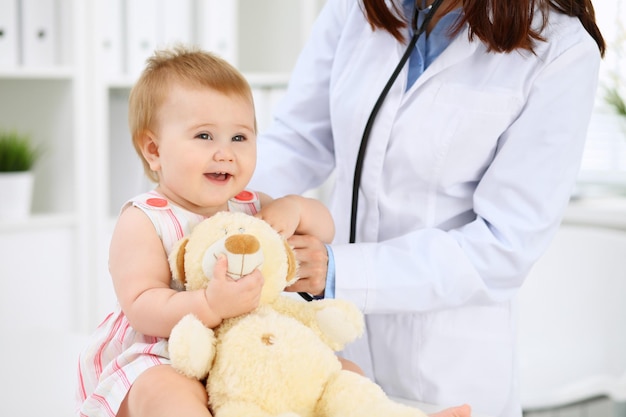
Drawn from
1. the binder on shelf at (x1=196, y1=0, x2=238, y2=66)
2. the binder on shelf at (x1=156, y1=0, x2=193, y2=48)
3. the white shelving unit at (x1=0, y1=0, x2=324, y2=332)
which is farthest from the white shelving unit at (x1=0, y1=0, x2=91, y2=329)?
the binder on shelf at (x1=196, y1=0, x2=238, y2=66)

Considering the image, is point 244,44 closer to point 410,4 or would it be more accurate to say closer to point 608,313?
point 608,313

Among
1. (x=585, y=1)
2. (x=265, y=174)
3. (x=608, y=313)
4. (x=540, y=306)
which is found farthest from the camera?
(x=540, y=306)

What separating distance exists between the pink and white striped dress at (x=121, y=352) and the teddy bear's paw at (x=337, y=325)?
0.60ft

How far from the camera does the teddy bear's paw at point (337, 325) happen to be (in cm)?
100

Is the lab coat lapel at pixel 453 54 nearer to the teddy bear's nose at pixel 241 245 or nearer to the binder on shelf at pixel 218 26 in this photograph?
the teddy bear's nose at pixel 241 245

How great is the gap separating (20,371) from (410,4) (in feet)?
2.95

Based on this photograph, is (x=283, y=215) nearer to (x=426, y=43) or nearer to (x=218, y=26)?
(x=426, y=43)

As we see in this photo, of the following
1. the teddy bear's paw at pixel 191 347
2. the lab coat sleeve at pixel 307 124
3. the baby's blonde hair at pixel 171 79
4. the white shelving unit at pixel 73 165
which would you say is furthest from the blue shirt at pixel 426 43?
the white shelving unit at pixel 73 165

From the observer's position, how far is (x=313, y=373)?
929mm

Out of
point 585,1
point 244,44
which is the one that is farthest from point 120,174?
point 585,1

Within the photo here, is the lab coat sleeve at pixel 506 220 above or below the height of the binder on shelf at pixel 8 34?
below

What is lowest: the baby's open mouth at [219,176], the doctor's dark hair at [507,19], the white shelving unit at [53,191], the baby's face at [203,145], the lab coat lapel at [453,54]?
the white shelving unit at [53,191]

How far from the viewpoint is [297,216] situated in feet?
3.86

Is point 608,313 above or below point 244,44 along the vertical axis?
below
